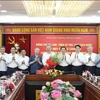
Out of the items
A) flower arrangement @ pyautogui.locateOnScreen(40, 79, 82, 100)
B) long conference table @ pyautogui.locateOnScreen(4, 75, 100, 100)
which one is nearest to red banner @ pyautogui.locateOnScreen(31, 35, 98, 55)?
long conference table @ pyautogui.locateOnScreen(4, 75, 100, 100)

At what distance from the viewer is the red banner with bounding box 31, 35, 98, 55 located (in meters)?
11.3

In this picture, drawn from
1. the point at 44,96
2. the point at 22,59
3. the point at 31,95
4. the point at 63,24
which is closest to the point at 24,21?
the point at 63,24

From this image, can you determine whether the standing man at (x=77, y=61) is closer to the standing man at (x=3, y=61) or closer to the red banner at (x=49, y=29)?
the standing man at (x=3, y=61)

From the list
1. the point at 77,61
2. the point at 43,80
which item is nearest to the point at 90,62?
the point at 77,61

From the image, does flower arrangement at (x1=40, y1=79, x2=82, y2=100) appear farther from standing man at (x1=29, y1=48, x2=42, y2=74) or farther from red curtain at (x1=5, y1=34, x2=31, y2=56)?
red curtain at (x1=5, y1=34, x2=31, y2=56)

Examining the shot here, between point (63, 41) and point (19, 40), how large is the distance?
192cm

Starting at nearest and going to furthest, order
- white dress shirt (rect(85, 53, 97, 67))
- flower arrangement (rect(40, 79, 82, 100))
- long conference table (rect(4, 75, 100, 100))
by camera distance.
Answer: flower arrangement (rect(40, 79, 82, 100))
long conference table (rect(4, 75, 100, 100))
white dress shirt (rect(85, 53, 97, 67))

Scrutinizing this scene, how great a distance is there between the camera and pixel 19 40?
1130 cm

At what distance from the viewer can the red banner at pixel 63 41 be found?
11.3m

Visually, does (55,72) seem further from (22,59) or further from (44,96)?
(44,96)

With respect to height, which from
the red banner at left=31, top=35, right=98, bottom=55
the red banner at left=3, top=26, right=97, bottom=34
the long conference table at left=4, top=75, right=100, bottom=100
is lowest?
the long conference table at left=4, top=75, right=100, bottom=100

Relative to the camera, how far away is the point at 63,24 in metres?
11.1

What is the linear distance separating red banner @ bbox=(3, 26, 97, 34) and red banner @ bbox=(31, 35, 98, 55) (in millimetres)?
200

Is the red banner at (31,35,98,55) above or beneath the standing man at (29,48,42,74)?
above
